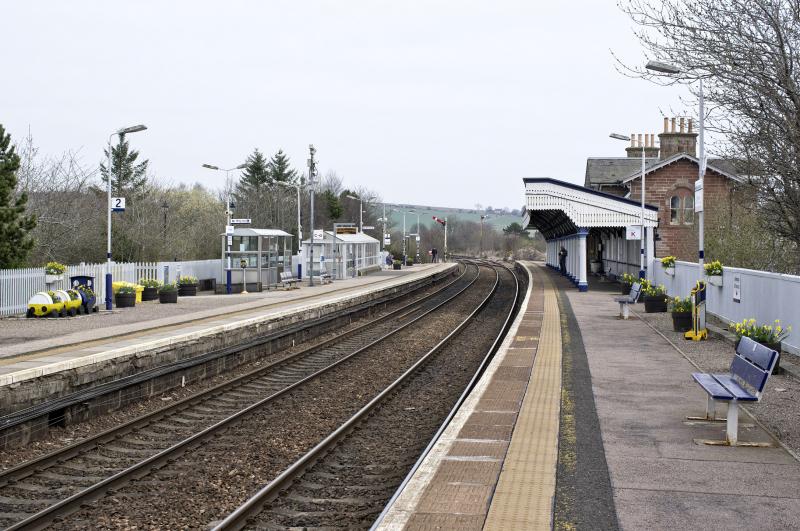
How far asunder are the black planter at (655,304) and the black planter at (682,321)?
17.1 feet

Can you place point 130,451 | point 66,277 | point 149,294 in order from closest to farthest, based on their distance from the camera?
point 130,451, point 66,277, point 149,294

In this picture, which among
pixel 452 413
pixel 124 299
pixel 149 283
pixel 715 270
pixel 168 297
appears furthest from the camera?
pixel 149 283

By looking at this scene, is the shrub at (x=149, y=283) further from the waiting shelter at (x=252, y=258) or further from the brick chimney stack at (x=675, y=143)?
the brick chimney stack at (x=675, y=143)

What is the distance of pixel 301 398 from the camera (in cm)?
1237

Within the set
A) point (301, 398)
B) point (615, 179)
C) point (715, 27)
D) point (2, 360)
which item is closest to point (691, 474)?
point (301, 398)

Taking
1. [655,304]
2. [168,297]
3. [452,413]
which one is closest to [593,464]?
[452,413]

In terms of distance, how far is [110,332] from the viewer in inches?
649

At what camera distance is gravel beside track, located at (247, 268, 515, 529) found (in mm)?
6676

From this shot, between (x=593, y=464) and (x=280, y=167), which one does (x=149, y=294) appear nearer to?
(x=593, y=464)

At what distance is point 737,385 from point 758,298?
24.9 ft

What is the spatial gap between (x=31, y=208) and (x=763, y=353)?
3248 cm

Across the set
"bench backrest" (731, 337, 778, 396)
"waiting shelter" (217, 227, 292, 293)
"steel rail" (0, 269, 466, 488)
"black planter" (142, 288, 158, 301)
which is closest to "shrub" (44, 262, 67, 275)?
"black planter" (142, 288, 158, 301)

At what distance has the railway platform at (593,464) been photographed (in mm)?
5598

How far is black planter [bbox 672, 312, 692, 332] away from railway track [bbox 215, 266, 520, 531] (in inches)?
177
